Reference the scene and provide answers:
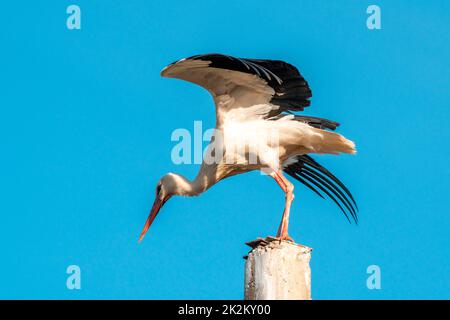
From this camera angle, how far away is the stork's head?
12.4 metres

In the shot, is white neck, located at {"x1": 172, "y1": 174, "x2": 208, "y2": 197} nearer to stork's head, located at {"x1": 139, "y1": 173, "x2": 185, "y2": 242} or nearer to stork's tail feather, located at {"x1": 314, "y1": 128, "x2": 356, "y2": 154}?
stork's head, located at {"x1": 139, "y1": 173, "x2": 185, "y2": 242}

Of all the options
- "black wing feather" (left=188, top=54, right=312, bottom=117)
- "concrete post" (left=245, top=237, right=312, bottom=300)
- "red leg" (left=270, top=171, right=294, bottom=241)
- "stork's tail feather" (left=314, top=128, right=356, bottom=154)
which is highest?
"black wing feather" (left=188, top=54, right=312, bottom=117)

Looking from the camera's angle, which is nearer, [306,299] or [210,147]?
[306,299]

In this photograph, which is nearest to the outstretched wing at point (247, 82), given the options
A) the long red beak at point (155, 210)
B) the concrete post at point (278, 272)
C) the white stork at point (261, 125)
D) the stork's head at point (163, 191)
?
the white stork at point (261, 125)

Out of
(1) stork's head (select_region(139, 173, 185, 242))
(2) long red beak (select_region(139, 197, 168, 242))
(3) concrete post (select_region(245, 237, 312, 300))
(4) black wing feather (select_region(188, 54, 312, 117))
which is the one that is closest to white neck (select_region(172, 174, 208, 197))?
(1) stork's head (select_region(139, 173, 185, 242))

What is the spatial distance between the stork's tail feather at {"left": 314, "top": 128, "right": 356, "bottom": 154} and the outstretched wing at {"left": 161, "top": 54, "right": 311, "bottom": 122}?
50 cm

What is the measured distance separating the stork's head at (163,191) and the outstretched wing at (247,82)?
4.58 feet

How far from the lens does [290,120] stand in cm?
1168

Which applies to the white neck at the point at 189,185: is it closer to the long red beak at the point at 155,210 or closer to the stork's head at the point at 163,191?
the stork's head at the point at 163,191
